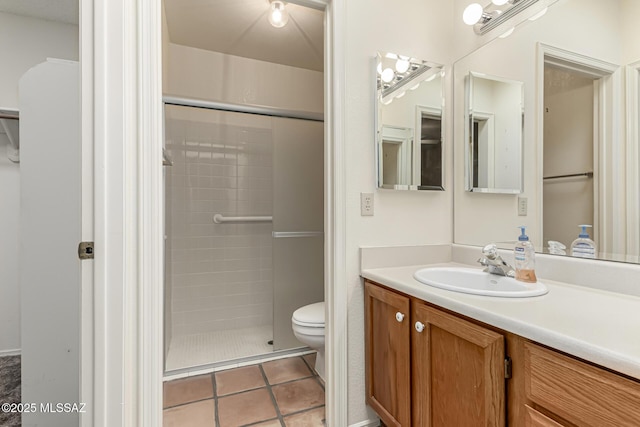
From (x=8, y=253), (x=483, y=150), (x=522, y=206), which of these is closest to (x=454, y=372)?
(x=522, y=206)

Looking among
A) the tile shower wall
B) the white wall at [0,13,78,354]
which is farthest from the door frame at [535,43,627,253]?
the white wall at [0,13,78,354]

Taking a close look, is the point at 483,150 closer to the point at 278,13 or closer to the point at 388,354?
the point at 388,354

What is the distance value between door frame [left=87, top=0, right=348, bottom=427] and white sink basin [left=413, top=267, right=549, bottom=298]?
1099mm

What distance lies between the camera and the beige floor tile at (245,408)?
1516 mm

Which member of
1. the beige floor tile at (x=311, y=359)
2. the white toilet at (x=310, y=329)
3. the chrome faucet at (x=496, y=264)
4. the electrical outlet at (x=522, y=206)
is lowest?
the beige floor tile at (x=311, y=359)

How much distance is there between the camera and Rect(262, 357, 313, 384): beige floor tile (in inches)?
75.5

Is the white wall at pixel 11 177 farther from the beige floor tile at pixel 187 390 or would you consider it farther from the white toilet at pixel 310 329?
the white toilet at pixel 310 329

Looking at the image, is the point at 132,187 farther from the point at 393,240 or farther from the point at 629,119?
the point at 629,119

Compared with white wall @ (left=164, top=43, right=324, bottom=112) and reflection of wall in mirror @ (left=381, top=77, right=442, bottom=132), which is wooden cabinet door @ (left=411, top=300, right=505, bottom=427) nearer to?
reflection of wall in mirror @ (left=381, top=77, right=442, bottom=132)

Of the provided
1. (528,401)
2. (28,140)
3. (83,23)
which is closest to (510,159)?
(528,401)

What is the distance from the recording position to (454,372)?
0.96 metres

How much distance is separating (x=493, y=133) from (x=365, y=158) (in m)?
0.72

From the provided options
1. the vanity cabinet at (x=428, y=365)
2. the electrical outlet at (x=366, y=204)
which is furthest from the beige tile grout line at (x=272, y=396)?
the electrical outlet at (x=366, y=204)

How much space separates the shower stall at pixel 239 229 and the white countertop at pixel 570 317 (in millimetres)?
1397
